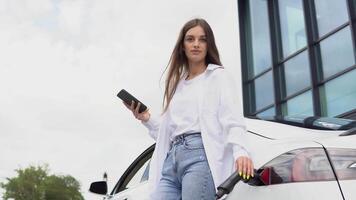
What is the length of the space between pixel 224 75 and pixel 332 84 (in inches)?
416

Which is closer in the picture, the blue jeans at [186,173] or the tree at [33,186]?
the blue jeans at [186,173]

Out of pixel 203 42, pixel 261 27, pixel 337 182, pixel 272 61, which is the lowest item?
pixel 337 182

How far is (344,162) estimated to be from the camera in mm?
1982

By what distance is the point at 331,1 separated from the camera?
12797mm

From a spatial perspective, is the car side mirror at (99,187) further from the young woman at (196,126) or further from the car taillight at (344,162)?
the car taillight at (344,162)

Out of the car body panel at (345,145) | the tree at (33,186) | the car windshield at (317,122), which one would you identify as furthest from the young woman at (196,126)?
the tree at (33,186)

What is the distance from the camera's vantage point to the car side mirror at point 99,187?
15.5 ft

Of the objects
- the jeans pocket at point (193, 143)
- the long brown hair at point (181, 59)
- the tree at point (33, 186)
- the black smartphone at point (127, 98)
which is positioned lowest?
the jeans pocket at point (193, 143)

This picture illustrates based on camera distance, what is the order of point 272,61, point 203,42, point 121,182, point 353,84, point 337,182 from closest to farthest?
point 337,182 → point 203,42 → point 121,182 → point 353,84 → point 272,61

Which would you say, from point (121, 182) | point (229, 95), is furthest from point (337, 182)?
point (121, 182)

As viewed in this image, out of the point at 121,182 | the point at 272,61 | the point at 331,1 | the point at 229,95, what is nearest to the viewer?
the point at 229,95

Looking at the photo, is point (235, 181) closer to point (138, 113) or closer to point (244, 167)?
point (244, 167)

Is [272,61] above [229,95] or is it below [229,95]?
above

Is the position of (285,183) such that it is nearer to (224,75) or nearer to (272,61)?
(224,75)
